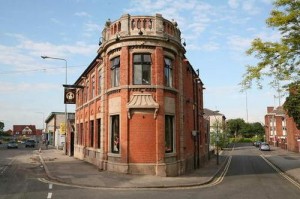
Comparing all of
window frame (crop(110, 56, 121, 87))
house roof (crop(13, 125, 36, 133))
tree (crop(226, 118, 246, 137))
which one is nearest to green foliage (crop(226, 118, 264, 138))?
tree (crop(226, 118, 246, 137))

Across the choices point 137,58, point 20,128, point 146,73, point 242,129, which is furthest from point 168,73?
point 20,128

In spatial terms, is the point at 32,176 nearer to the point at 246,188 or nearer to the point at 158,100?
the point at 158,100

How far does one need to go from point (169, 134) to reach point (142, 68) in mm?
5006

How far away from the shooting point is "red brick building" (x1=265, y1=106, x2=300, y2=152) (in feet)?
205

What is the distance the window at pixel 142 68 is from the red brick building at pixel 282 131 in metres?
45.7

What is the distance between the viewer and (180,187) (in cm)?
1905

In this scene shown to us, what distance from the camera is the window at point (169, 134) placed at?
23625 mm

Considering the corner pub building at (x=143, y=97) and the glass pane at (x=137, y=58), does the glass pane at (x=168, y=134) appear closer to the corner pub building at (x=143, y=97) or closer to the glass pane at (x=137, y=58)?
the corner pub building at (x=143, y=97)

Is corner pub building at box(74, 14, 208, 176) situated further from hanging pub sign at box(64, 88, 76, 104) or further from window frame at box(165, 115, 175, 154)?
hanging pub sign at box(64, 88, 76, 104)

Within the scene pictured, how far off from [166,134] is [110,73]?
6.08 metres

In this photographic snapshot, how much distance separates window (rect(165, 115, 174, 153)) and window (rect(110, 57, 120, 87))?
4346 millimetres

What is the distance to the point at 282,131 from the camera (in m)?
86.2

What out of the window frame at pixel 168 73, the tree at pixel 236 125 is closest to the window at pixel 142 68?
the window frame at pixel 168 73

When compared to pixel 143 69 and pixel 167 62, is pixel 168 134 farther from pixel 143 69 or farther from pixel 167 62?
pixel 167 62
